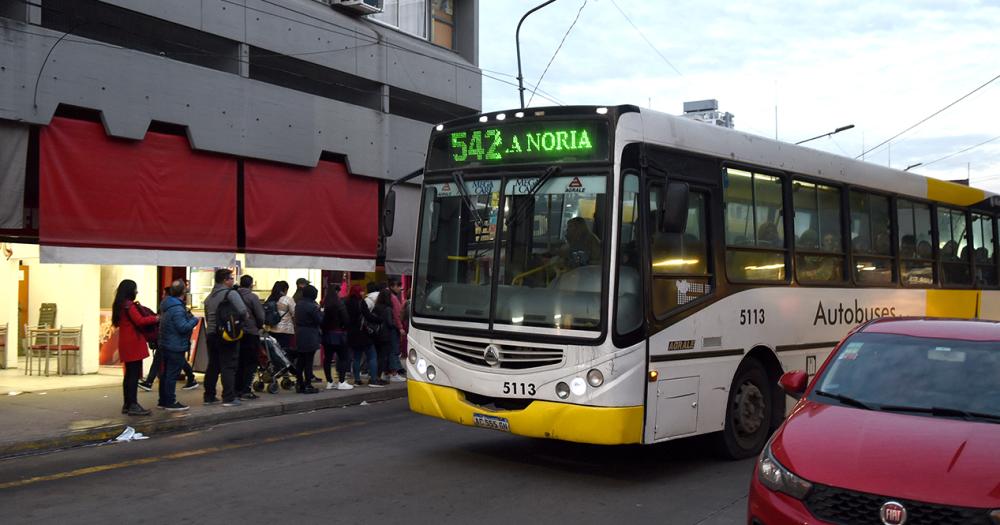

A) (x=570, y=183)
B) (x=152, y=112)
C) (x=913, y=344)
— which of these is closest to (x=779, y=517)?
(x=913, y=344)

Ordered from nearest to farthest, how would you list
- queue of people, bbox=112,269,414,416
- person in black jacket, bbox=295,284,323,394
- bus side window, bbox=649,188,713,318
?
bus side window, bbox=649,188,713,318
queue of people, bbox=112,269,414,416
person in black jacket, bbox=295,284,323,394

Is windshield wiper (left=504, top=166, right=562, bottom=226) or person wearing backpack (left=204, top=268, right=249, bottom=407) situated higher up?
windshield wiper (left=504, top=166, right=562, bottom=226)

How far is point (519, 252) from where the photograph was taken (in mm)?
8117

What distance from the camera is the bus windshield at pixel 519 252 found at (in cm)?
778

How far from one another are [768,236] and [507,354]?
3.28 meters

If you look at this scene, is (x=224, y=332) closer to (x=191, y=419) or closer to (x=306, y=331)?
(x=191, y=419)

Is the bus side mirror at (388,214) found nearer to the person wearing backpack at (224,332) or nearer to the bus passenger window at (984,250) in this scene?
the person wearing backpack at (224,332)

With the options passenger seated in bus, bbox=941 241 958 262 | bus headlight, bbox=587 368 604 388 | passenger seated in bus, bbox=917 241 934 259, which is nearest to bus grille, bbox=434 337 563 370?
bus headlight, bbox=587 368 604 388

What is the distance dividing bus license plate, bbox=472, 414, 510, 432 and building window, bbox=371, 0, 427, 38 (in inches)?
574

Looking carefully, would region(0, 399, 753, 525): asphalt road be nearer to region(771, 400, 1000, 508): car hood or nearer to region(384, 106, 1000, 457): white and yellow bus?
region(384, 106, 1000, 457): white and yellow bus

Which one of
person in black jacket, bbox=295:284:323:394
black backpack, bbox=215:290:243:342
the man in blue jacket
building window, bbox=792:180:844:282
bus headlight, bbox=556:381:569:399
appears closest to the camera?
bus headlight, bbox=556:381:569:399

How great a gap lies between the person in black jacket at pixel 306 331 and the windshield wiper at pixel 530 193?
21.6 ft

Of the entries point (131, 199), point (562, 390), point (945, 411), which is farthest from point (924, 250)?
point (131, 199)

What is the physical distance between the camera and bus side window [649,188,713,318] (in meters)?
7.98
